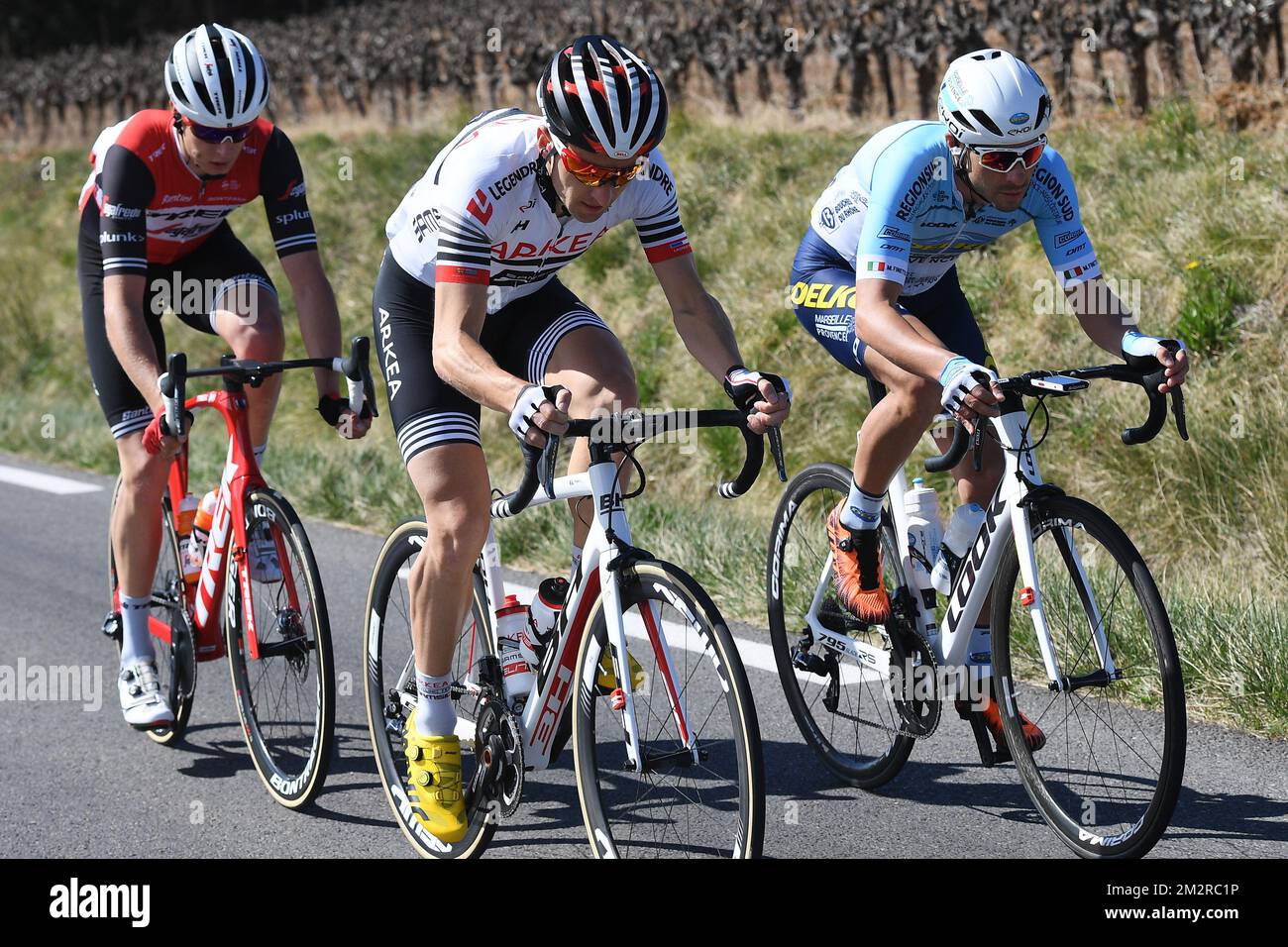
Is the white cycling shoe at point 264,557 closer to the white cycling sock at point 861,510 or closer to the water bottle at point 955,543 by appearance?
the white cycling sock at point 861,510

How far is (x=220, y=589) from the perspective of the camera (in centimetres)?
509

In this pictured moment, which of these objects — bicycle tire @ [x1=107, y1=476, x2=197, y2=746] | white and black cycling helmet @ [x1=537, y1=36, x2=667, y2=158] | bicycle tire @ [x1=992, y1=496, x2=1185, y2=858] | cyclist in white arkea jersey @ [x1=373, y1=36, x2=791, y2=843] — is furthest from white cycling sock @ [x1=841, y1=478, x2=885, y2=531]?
bicycle tire @ [x1=107, y1=476, x2=197, y2=746]

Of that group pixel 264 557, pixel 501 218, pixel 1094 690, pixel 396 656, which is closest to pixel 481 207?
pixel 501 218

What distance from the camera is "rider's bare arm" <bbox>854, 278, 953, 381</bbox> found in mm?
3914

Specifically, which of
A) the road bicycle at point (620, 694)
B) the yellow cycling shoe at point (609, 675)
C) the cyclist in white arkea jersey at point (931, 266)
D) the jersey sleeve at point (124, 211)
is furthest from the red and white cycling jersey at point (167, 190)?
the yellow cycling shoe at point (609, 675)

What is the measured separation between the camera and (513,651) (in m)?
4.16

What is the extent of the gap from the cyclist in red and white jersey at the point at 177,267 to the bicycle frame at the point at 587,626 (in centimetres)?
126

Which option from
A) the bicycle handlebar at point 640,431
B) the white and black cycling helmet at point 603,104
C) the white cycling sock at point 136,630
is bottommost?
the white cycling sock at point 136,630

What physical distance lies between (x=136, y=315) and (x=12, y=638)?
2535 mm

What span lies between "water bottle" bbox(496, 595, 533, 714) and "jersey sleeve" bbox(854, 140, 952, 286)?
4.52 feet

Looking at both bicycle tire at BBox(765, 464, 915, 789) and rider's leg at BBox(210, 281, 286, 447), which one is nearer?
bicycle tire at BBox(765, 464, 915, 789)

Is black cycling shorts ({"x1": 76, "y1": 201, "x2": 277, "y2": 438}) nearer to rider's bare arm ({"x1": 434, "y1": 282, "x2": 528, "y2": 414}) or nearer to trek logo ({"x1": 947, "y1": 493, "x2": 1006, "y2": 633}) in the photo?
rider's bare arm ({"x1": 434, "y1": 282, "x2": 528, "y2": 414})

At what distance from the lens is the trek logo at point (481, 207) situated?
3.77m

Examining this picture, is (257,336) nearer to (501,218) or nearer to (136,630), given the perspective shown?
(136,630)
